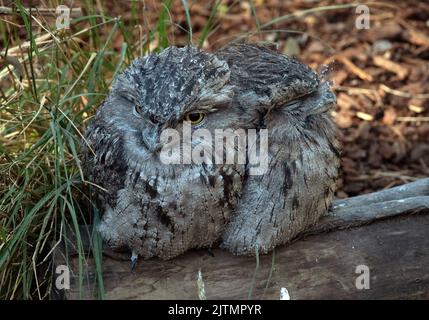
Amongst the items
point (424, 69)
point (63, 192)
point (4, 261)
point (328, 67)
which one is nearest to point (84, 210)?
point (63, 192)

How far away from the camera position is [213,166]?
2.62 meters

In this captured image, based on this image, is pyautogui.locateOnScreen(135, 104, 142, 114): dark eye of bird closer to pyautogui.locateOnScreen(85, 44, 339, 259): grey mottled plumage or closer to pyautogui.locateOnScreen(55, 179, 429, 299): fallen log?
pyautogui.locateOnScreen(85, 44, 339, 259): grey mottled plumage

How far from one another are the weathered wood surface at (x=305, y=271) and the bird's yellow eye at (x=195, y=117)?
57 centimetres

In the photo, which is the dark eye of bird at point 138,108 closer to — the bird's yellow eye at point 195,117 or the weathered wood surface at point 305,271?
the bird's yellow eye at point 195,117

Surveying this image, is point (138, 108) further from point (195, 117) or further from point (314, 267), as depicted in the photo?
point (314, 267)

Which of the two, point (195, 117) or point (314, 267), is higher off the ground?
point (195, 117)

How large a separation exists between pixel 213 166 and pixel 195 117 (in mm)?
193

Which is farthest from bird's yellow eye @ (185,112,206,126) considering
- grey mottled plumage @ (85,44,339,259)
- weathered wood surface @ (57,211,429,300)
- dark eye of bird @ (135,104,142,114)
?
weathered wood surface @ (57,211,429,300)

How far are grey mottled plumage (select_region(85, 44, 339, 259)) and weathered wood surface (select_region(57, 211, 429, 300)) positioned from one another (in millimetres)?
76

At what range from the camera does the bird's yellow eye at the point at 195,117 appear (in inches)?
98.8

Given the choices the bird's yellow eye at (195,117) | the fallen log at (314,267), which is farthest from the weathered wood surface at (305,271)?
the bird's yellow eye at (195,117)

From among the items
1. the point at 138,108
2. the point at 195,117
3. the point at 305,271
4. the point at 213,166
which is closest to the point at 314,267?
the point at 305,271

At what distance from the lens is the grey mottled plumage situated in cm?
256

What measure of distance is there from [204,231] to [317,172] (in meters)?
0.48
